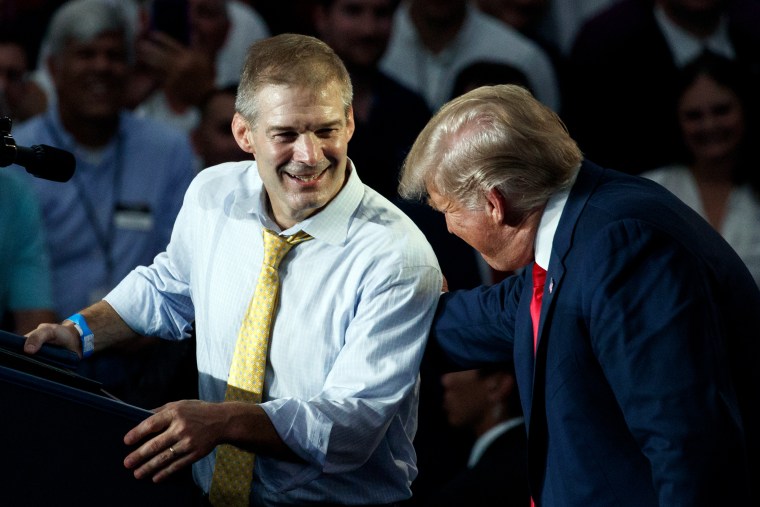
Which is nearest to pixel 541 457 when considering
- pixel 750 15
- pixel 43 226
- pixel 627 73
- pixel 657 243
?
pixel 657 243

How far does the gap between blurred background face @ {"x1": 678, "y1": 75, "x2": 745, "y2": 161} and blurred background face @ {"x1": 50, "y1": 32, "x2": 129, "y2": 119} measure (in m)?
1.91

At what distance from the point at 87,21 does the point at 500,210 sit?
2.35m

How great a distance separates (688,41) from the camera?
4.02m

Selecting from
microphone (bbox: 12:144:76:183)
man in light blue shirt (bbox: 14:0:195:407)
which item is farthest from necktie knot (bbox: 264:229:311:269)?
man in light blue shirt (bbox: 14:0:195:407)

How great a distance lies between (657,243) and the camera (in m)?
1.51

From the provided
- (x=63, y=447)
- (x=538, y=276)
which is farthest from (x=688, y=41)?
(x=63, y=447)

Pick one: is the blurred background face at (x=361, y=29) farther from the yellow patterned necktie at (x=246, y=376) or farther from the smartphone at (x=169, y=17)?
the yellow patterned necktie at (x=246, y=376)

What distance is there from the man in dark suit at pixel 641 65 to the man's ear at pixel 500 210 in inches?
87.8

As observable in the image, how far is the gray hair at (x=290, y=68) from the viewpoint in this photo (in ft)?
5.96

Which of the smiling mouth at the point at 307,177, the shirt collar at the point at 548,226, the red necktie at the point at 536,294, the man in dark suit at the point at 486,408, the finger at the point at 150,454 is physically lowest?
the man in dark suit at the point at 486,408

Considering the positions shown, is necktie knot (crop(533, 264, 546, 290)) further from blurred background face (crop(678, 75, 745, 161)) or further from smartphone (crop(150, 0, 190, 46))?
smartphone (crop(150, 0, 190, 46))

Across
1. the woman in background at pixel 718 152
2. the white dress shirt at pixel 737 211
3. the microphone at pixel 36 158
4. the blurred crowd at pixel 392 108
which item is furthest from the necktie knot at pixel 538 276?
the woman in background at pixel 718 152

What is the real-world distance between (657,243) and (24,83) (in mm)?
3078

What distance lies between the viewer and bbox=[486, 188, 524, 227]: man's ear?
1669mm
